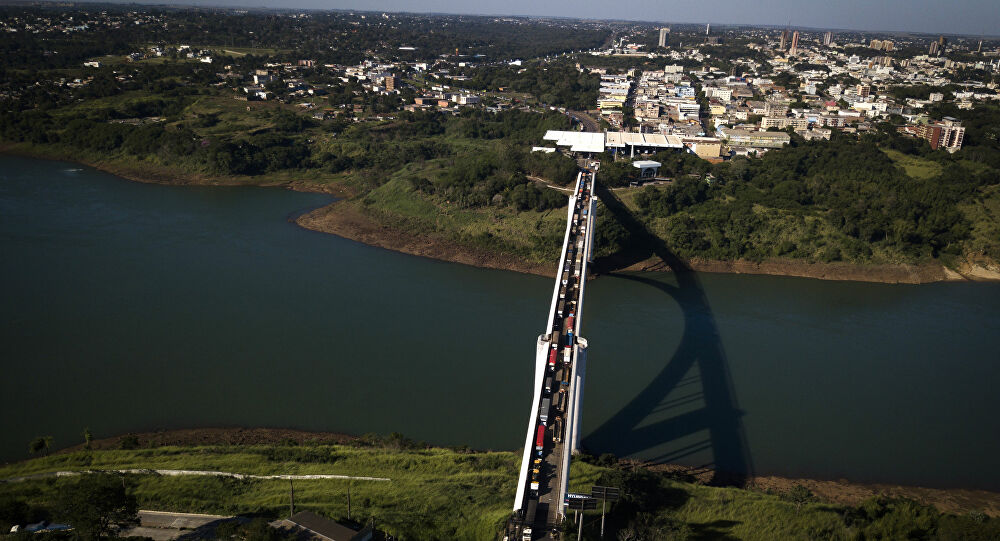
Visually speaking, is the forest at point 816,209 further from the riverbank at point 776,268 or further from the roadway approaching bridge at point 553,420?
the roadway approaching bridge at point 553,420

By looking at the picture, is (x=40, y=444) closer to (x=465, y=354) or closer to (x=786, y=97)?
(x=465, y=354)

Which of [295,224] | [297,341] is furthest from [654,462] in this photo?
[295,224]

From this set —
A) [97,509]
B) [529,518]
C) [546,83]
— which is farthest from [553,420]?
[546,83]

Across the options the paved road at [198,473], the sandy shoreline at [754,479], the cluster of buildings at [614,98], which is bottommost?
the sandy shoreline at [754,479]

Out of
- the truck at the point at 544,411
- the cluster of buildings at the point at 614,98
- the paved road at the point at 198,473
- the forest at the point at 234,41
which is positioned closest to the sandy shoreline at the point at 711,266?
the truck at the point at 544,411

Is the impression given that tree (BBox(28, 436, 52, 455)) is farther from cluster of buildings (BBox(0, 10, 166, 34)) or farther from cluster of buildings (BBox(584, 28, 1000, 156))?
cluster of buildings (BBox(0, 10, 166, 34))

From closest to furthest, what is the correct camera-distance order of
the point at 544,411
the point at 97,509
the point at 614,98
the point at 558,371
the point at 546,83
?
the point at 97,509
the point at 544,411
the point at 558,371
the point at 614,98
the point at 546,83

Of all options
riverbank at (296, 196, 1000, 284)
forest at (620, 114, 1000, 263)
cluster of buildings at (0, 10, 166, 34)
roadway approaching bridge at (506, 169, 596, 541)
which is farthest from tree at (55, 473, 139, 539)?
cluster of buildings at (0, 10, 166, 34)
